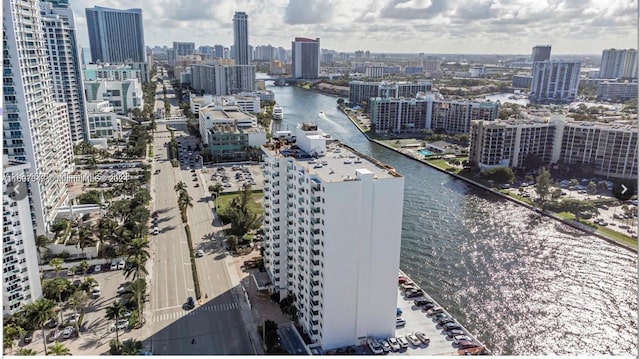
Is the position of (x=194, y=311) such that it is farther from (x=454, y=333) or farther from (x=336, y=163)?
(x=454, y=333)

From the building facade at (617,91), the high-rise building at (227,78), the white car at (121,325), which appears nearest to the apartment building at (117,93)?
the high-rise building at (227,78)

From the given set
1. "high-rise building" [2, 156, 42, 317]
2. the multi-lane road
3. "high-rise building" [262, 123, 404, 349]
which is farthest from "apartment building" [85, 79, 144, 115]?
"high-rise building" [262, 123, 404, 349]

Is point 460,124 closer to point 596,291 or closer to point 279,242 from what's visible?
point 596,291

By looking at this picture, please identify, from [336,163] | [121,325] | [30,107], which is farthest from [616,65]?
[121,325]

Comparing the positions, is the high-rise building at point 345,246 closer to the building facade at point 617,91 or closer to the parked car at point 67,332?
the parked car at point 67,332

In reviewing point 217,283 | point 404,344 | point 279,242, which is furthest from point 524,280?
point 217,283
